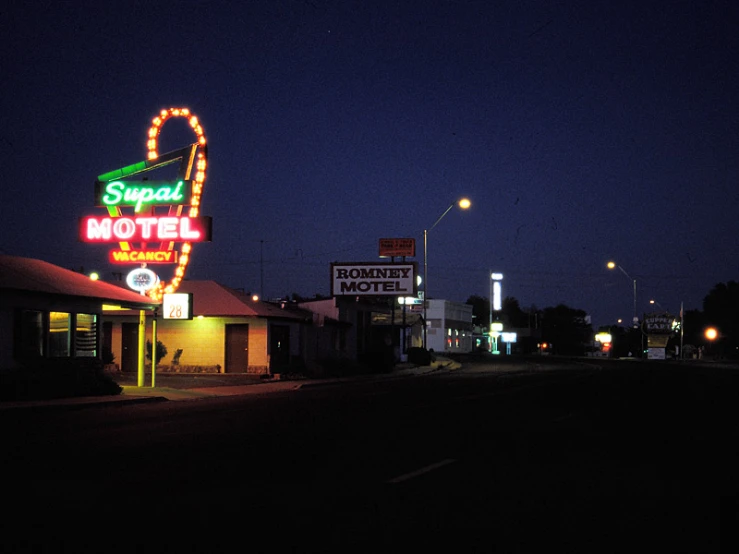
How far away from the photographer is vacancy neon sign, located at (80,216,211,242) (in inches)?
1494

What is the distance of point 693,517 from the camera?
29.4 ft

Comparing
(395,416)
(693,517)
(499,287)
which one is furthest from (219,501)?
(499,287)

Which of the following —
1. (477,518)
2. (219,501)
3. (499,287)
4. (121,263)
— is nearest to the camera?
(477,518)

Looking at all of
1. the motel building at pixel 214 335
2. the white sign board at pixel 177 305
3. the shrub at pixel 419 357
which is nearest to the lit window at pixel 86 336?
the white sign board at pixel 177 305

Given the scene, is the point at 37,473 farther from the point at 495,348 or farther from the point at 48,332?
the point at 495,348

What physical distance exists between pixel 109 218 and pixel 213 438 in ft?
82.4

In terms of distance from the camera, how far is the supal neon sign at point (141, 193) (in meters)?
38.6

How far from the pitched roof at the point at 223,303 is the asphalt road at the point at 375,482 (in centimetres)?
2177

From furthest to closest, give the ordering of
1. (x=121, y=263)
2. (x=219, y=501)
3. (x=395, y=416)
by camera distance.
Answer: (x=121, y=263) < (x=395, y=416) < (x=219, y=501)

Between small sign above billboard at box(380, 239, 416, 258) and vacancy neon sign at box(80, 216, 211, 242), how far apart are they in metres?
25.5

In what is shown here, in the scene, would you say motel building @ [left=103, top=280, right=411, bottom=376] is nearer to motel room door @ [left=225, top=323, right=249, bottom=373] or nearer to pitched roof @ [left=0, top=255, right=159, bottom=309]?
motel room door @ [left=225, top=323, right=249, bottom=373]

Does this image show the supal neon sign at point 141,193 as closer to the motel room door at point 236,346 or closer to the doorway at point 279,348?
the motel room door at point 236,346

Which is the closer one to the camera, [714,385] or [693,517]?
[693,517]

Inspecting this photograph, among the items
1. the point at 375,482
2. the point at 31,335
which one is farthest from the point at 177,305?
the point at 375,482
